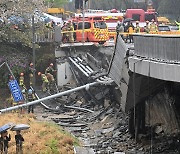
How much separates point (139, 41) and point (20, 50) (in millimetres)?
15516

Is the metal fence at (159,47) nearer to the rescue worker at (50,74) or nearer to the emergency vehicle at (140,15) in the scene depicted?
the rescue worker at (50,74)

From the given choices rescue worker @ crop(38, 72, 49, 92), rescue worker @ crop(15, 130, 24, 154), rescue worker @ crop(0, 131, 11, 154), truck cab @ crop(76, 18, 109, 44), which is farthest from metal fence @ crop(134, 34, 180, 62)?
truck cab @ crop(76, 18, 109, 44)

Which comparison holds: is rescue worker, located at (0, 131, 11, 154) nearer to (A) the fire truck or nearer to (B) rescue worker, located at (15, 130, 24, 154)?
(B) rescue worker, located at (15, 130, 24, 154)

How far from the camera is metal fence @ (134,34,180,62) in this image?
488 inches

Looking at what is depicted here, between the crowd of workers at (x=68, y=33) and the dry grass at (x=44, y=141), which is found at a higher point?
the crowd of workers at (x=68, y=33)

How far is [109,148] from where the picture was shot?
17.1 meters

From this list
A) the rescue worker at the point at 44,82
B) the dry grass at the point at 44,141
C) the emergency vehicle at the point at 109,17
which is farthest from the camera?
the emergency vehicle at the point at 109,17

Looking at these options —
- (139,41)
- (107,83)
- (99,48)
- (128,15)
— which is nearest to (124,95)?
(139,41)

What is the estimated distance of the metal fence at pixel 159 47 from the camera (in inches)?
488

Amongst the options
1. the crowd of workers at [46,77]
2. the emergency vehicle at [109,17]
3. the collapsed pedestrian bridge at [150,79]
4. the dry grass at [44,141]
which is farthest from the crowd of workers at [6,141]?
the emergency vehicle at [109,17]

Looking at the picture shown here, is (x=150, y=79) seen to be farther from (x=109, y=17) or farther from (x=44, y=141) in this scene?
(x=109, y=17)

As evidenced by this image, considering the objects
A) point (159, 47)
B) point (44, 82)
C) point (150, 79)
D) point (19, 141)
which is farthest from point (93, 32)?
point (19, 141)

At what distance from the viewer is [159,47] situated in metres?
13.3

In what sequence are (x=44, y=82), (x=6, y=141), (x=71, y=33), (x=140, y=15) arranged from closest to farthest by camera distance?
(x=6, y=141)
(x=44, y=82)
(x=71, y=33)
(x=140, y=15)
